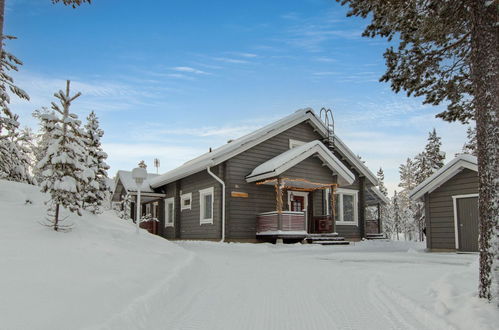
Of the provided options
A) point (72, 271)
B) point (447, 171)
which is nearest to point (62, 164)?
point (72, 271)

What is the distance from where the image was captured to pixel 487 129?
5500 mm

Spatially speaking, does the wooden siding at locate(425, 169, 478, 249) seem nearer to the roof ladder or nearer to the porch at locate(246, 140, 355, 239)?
the porch at locate(246, 140, 355, 239)

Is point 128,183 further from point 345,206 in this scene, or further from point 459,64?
point 459,64

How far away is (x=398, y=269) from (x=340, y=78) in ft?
24.0

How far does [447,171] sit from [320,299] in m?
11.2

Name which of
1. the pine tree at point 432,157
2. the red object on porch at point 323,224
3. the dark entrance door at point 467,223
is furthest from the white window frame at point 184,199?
the pine tree at point 432,157

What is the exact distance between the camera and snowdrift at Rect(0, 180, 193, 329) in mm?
3980

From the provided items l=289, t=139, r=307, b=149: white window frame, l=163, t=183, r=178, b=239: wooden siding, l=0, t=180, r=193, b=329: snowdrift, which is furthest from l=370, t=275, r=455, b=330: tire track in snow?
l=163, t=183, r=178, b=239: wooden siding

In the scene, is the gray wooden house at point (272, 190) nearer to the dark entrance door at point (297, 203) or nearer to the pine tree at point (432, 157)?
the dark entrance door at point (297, 203)

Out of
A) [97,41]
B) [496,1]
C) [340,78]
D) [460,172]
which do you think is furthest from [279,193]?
[496,1]

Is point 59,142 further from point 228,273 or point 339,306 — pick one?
point 339,306

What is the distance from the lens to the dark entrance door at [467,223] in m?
14.5

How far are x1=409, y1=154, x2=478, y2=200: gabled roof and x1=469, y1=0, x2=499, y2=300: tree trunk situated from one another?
9.36 metres

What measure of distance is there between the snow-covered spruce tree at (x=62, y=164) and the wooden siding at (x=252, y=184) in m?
9.16
